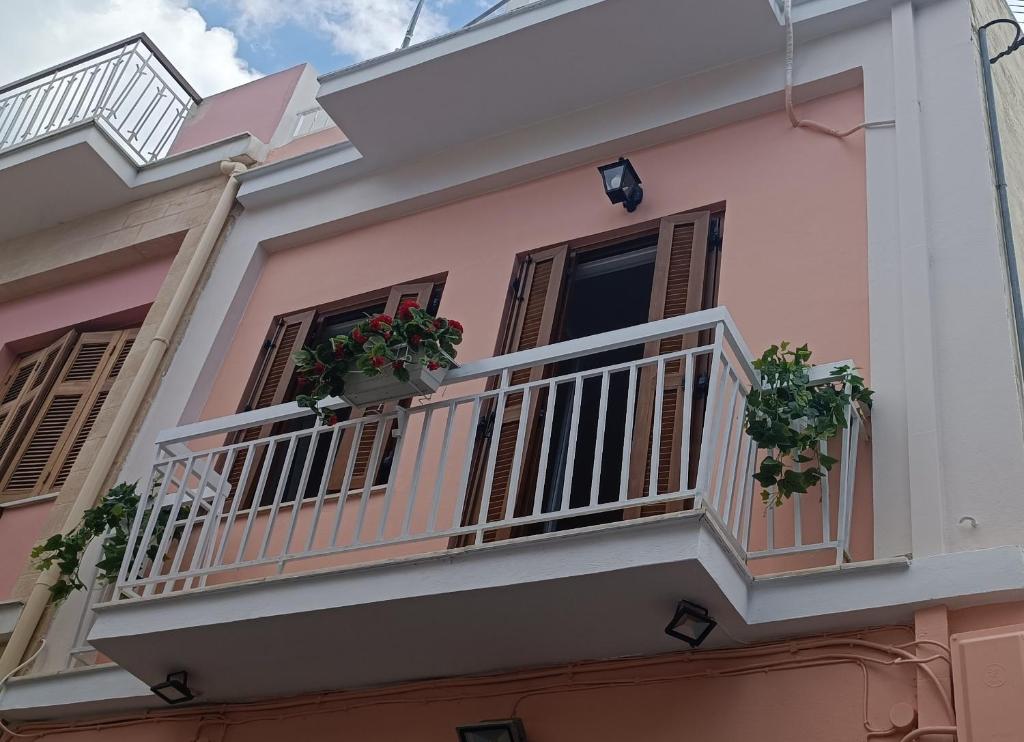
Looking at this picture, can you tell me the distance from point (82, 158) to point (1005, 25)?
6.52m

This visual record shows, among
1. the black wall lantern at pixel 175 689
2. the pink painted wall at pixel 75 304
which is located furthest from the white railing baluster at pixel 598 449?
the pink painted wall at pixel 75 304

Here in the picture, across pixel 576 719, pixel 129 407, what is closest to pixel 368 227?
pixel 129 407

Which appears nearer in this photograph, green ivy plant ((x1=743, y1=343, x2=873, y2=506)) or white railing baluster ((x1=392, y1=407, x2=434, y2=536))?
green ivy plant ((x1=743, y1=343, x2=873, y2=506))

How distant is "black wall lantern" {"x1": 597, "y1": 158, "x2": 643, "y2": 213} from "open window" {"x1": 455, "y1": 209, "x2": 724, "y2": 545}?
0.17 meters

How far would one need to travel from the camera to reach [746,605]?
4.91 m

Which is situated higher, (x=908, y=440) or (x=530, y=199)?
(x=530, y=199)

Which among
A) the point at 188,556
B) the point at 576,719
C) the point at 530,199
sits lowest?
the point at 576,719

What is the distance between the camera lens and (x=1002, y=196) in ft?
19.4

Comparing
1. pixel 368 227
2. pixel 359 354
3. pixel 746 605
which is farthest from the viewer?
pixel 368 227

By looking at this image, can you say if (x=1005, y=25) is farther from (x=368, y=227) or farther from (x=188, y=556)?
(x=188, y=556)

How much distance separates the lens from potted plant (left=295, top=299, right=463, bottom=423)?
18.2ft

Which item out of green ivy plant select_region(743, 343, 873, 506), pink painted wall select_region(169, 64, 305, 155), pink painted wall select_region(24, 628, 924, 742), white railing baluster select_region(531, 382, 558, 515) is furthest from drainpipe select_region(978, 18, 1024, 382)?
pink painted wall select_region(169, 64, 305, 155)

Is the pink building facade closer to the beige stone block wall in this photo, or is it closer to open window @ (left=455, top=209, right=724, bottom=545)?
open window @ (left=455, top=209, right=724, bottom=545)

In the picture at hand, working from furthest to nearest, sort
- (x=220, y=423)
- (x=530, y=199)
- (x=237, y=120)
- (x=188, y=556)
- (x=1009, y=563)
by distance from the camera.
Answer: (x=237, y=120) < (x=530, y=199) < (x=188, y=556) < (x=220, y=423) < (x=1009, y=563)
